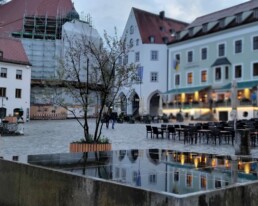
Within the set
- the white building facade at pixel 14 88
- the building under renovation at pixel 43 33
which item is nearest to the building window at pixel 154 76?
the building under renovation at pixel 43 33

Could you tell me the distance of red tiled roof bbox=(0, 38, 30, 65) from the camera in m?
51.7

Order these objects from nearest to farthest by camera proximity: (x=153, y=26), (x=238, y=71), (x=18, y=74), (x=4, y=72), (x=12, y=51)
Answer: (x=4, y=72)
(x=238, y=71)
(x=18, y=74)
(x=12, y=51)
(x=153, y=26)

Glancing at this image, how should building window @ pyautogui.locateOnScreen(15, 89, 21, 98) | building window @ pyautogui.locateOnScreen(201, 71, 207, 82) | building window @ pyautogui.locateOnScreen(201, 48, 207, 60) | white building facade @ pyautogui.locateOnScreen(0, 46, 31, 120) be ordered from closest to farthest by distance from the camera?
white building facade @ pyautogui.locateOnScreen(0, 46, 31, 120) → building window @ pyautogui.locateOnScreen(15, 89, 21, 98) → building window @ pyautogui.locateOnScreen(201, 71, 207, 82) → building window @ pyautogui.locateOnScreen(201, 48, 207, 60)

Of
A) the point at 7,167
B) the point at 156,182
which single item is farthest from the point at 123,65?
the point at 156,182

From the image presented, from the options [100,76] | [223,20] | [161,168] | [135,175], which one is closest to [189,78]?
[223,20]

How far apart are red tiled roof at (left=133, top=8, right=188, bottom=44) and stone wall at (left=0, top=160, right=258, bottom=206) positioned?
59120mm

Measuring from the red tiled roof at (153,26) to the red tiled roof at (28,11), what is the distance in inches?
505

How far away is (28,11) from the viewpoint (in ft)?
232

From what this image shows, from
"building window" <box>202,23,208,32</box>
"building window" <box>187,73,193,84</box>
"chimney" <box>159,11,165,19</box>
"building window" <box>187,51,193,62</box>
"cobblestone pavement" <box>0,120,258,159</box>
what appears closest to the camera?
"cobblestone pavement" <box>0,120,258,159</box>

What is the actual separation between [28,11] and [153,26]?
73.3ft

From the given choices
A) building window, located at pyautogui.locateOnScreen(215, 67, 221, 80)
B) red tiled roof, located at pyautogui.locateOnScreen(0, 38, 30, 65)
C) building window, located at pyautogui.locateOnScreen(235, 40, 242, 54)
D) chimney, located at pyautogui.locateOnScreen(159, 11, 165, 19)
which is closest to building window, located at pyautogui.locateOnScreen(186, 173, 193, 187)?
building window, located at pyautogui.locateOnScreen(235, 40, 242, 54)

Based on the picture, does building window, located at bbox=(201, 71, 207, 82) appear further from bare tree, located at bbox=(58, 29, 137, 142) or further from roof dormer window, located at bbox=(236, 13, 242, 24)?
bare tree, located at bbox=(58, 29, 137, 142)

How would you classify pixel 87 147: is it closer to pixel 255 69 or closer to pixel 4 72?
pixel 255 69

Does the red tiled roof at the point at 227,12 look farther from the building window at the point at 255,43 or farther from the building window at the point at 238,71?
the building window at the point at 238,71
